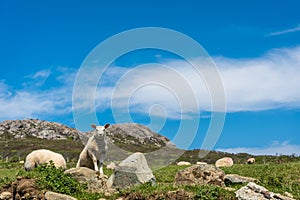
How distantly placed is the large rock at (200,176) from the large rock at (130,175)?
4.24 ft

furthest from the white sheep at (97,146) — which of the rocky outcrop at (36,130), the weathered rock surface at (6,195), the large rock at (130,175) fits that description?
the rocky outcrop at (36,130)

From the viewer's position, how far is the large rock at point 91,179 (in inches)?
659

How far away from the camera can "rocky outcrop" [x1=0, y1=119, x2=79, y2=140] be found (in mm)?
106137

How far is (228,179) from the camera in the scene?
697 inches

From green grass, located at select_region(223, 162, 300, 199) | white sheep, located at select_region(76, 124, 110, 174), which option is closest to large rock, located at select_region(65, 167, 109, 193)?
white sheep, located at select_region(76, 124, 110, 174)

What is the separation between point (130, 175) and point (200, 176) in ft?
9.48

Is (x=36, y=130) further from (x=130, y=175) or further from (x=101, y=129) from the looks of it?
(x=130, y=175)

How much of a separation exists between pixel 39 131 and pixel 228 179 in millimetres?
96980

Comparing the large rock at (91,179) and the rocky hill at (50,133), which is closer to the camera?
the large rock at (91,179)

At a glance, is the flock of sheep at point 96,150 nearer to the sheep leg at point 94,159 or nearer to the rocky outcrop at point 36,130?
the sheep leg at point 94,159

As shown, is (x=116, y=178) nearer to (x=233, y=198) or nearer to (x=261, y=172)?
(x=233, y=198)

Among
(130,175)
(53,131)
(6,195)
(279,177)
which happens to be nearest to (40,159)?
(6,195)

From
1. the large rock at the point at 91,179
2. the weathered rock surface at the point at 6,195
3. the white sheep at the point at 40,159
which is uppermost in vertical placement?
the white sheep at the point at 40,159

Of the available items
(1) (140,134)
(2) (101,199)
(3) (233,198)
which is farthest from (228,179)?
(1) (140,134)
